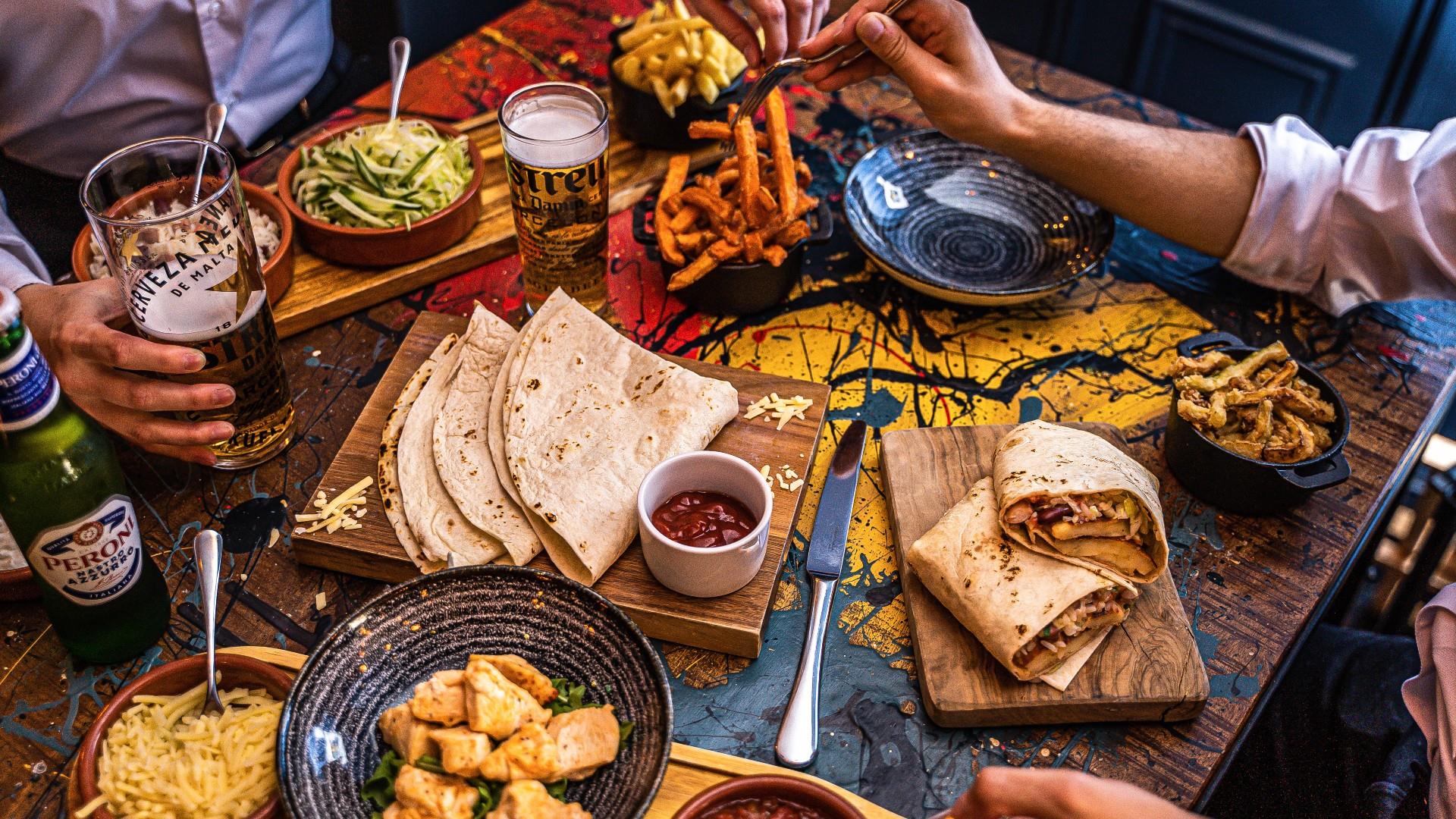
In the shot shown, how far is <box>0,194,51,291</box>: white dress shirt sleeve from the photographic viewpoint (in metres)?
2.22

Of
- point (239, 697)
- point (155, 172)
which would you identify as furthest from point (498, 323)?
point (239, 697)

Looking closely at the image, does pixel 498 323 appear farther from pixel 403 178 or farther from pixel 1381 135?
pixel 1381 135

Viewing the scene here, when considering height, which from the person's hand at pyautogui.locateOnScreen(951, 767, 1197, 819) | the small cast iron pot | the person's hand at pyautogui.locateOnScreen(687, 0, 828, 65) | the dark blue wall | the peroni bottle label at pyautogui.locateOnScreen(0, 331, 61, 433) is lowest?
the dark blue wall

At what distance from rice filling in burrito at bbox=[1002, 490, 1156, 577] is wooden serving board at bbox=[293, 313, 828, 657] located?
18.6 inches

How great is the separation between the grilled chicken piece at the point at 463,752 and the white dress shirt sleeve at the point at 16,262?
4.95ft

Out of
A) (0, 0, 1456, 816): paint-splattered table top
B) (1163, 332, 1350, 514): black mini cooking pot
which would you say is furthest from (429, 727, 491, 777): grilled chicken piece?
(1163, 332, 1350, 514): black mini cooking pot

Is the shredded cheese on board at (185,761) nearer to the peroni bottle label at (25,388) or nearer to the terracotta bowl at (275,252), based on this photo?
the peroni bottle label at (25,388)

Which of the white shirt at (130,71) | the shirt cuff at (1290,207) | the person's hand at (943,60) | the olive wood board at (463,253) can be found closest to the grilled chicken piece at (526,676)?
the olive wood board at (463,253)

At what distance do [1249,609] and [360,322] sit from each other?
2.16m

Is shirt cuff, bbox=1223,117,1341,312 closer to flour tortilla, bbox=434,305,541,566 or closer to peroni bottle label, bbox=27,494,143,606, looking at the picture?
flour tortilla, bbox=434,305,541,566

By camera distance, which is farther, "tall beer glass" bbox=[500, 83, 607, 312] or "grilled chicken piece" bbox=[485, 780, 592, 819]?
"tall beer glass" bbox=[500, 83, 607, 312]

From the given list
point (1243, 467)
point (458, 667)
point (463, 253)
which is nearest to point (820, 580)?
point (458, 667)

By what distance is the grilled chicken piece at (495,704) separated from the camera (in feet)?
5.13

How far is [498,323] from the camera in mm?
2361
